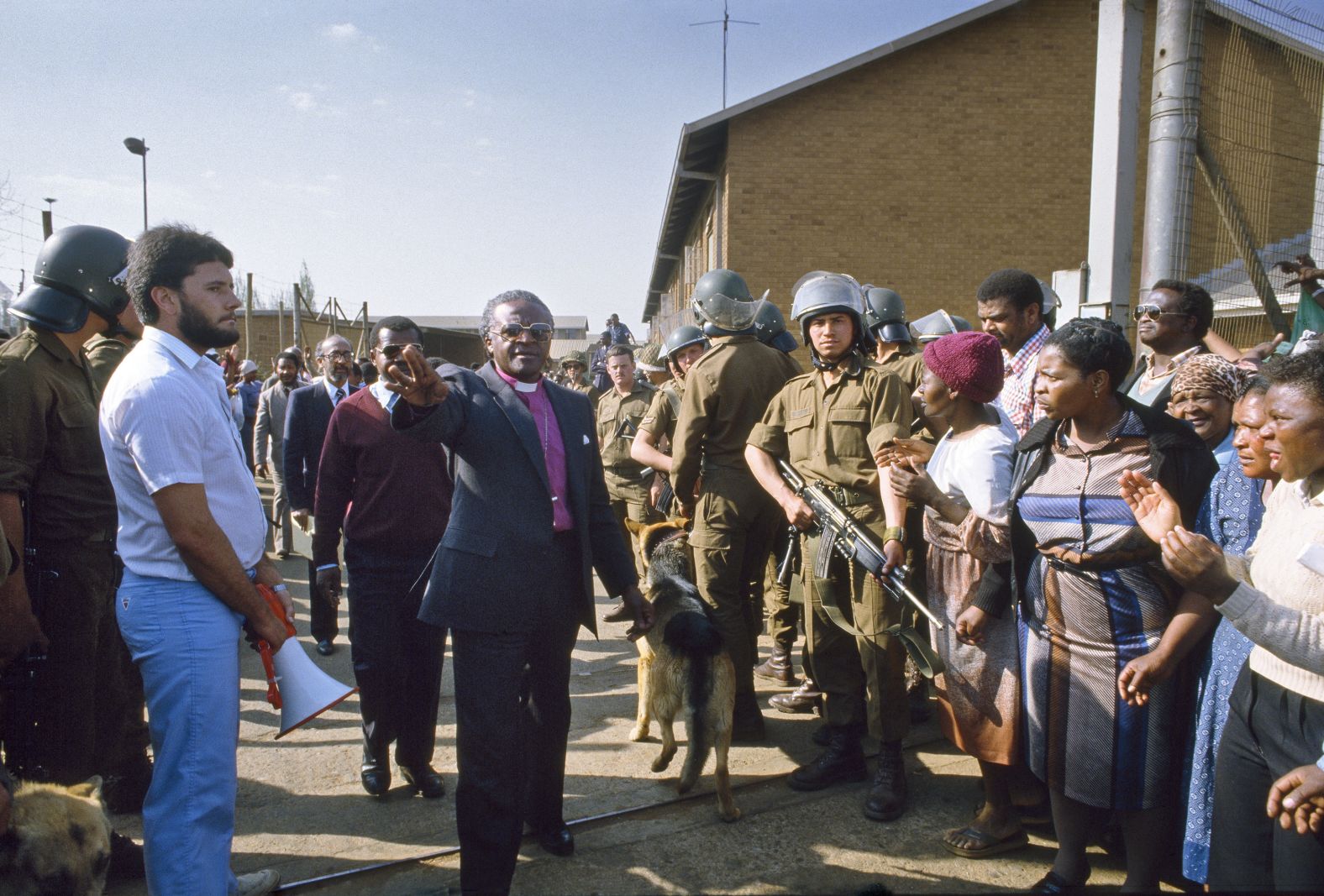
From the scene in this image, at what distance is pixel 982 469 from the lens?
3.20 m

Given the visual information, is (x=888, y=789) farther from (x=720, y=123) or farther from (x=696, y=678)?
(x=720, y=123)

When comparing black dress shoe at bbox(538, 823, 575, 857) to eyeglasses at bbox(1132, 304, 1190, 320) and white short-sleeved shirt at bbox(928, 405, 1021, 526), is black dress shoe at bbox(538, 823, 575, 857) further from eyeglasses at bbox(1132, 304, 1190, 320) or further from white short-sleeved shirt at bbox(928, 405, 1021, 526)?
eyeglasses at bbox(1132, 304, 1190, 320)

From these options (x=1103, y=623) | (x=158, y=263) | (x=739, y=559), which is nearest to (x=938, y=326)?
(x=739, y=559)

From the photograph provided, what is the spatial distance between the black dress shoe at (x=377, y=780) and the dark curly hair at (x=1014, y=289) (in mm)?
3818

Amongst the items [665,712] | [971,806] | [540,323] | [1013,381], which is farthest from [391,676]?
[1013,381]

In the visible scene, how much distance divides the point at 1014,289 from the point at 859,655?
2.11 meters

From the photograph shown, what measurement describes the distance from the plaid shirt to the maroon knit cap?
1095 mm

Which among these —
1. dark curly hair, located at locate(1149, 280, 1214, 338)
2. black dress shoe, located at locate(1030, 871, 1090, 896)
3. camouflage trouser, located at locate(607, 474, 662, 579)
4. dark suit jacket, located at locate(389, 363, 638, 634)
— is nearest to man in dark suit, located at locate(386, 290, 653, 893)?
dark suit jacket, located at locate(389, 363, 638, 634)

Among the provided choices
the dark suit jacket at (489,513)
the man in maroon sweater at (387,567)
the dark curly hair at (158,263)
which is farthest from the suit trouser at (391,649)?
the dark curly hair at (158,263)

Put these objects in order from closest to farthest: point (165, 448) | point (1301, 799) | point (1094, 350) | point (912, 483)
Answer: point (1301, 799), point (165, 448), point (1094, 350), point (912, 483)

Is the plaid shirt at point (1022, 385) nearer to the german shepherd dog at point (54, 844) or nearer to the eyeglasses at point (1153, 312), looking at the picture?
the eyeglasses at point (1153, 312)

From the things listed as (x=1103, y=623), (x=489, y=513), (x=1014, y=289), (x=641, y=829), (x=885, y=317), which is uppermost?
(x=885, y=317)

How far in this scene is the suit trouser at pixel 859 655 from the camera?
3746mm

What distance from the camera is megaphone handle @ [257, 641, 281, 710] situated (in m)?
2.64
